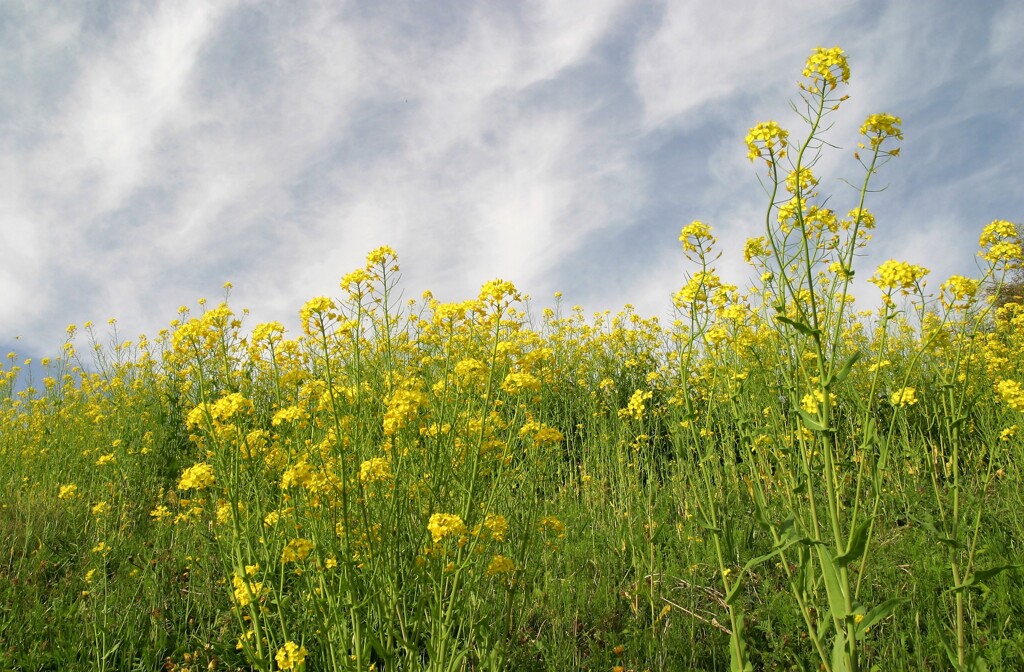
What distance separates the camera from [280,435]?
284cm

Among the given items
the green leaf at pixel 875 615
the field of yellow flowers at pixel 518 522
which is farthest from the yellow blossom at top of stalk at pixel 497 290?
the green leaf at pixel 875 615

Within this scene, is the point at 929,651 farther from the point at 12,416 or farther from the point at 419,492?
the point at 12,416

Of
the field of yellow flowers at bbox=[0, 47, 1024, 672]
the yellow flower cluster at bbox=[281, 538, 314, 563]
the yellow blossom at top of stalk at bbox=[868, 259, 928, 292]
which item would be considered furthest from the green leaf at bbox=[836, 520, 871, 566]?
the yellow flower cluster at bbox=[281, 538, 314, 563]

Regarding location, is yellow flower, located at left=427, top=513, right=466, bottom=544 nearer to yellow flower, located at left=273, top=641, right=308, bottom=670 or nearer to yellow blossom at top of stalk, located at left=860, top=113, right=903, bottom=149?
yellow flower, located at left=273, top=641, right=308, bottom=670

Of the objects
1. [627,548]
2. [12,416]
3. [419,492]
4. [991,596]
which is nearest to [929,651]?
[991,596]

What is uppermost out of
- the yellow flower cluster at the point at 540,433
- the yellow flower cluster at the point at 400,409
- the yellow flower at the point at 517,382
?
the yellow flower at the point at 517,382

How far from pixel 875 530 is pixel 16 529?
5758mm

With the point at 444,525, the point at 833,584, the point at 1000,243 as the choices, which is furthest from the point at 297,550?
the point at 1000,243

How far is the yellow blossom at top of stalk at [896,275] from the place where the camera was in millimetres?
2385

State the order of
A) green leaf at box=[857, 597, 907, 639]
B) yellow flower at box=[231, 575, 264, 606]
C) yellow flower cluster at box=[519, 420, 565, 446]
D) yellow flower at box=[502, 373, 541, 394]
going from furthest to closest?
yellow flower cluster at box=[519, 420, 565, 446] < yellow flower at box=[502, 373, 541, 394] < yellow flower at box=[231, 575, 264, 606] < green leaf at box=[857, 597, 907, 639]

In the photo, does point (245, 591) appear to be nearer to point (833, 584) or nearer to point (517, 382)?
point (517, 382)

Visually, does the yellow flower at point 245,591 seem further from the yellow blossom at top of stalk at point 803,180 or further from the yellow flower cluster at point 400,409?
the yellow blossom at top of stalk at point 803,180

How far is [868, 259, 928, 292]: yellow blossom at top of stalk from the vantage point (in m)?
2.38

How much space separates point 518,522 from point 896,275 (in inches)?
71.3
